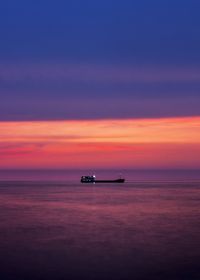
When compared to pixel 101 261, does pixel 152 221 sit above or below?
above

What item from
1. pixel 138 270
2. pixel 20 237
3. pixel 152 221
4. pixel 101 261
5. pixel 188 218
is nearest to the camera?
pixel 138 270

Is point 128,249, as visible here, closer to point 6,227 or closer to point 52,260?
point 52,260

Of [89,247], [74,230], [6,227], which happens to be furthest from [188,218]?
[89,247]

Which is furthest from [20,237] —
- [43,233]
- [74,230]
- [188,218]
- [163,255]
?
[188,218]

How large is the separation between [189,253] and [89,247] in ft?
20.3

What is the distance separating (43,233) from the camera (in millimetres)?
39219

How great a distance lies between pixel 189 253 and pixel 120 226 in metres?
15.4

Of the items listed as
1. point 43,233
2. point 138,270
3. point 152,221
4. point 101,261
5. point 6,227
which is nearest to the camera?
point 138,270

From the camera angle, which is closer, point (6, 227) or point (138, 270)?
point (138, 270)

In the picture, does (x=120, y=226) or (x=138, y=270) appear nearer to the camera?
(x=138, y=270)

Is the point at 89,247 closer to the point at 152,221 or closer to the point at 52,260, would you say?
the point at 52,260

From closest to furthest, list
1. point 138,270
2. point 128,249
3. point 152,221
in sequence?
1. point 138,270
2. point 128,249
3. point 152,221

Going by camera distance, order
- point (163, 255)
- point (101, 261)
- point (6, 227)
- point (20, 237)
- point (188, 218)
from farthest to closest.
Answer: point (188, 218) < point (6, 227) < point (20, 237) < point (163, 255) < point (101, 261)

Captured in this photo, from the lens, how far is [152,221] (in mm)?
49156
